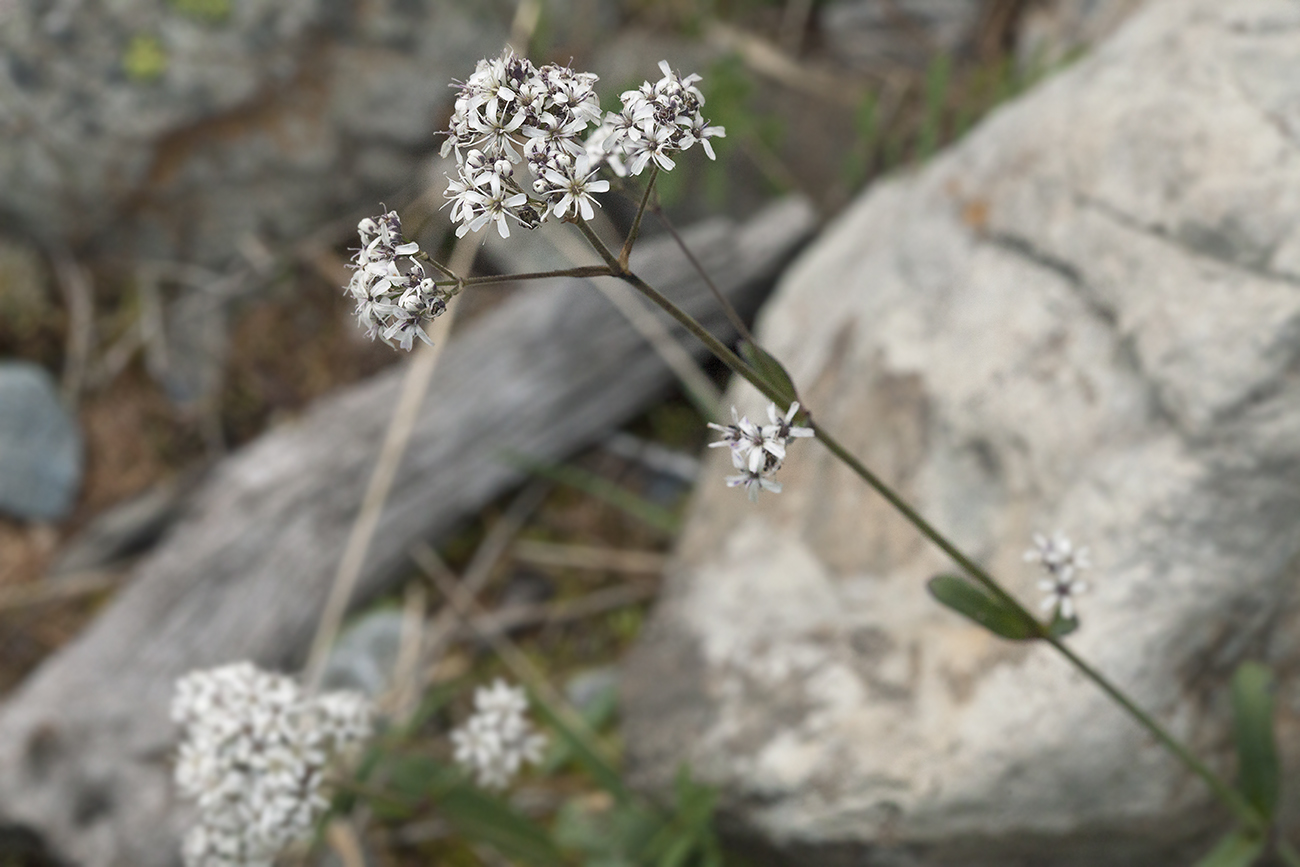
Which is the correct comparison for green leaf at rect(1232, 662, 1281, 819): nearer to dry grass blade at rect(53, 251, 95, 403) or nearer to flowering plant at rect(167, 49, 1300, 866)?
flowering plant at rect(167, 49, 1300, 866)

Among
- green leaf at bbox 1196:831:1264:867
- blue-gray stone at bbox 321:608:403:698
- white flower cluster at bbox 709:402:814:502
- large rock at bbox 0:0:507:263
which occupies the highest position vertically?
large rock at bbox 0:0:507:263

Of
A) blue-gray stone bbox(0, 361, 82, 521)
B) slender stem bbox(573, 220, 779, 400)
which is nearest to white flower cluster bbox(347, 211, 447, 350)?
slender stem bbox(573, 220, 779, 400)

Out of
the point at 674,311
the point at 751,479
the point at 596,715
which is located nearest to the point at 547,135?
the point at 674,311

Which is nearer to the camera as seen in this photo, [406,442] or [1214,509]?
[1214,509]

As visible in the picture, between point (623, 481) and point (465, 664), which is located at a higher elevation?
point (623, 481)

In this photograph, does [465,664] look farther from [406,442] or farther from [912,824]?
[912,824]

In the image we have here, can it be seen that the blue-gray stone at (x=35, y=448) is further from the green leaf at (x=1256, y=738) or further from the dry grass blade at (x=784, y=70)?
the green leaf at (x=1256, y=738)

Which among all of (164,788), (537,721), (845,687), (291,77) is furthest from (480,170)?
(291,77)
